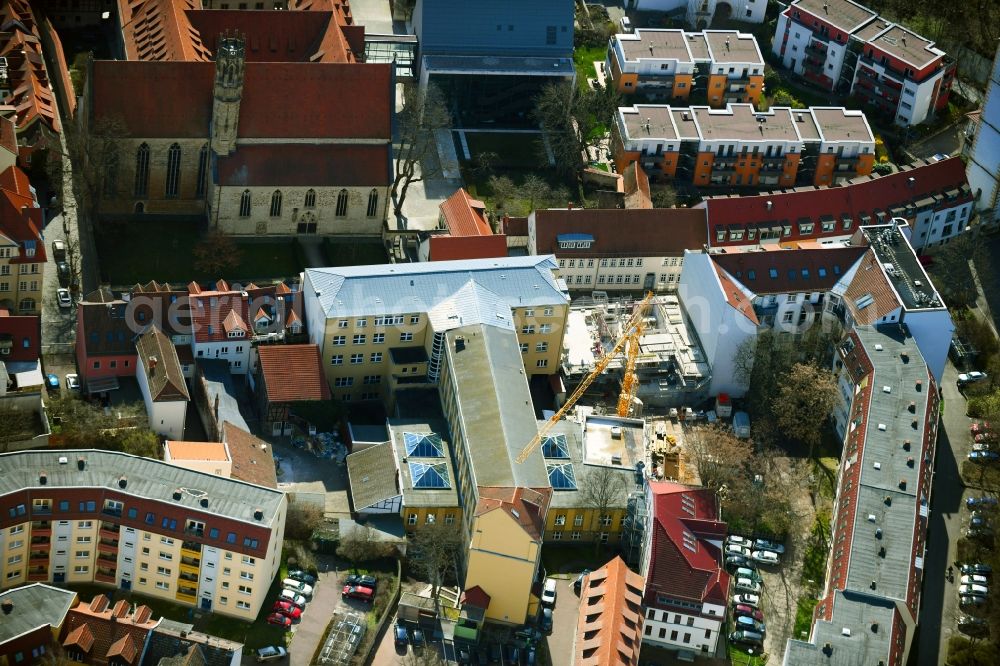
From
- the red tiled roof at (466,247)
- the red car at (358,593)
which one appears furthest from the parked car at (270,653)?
the red tiled roof at (466,247)

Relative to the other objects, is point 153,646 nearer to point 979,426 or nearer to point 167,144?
point 167,144

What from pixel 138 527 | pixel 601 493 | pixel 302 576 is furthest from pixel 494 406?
pixel 138 527

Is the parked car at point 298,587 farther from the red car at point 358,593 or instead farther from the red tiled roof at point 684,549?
the red tiled roof at point 684,549

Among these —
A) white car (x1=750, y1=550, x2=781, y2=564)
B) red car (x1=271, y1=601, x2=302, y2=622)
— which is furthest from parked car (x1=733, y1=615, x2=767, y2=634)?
red car (x1=271, y1=601, x2=302, y2=622)

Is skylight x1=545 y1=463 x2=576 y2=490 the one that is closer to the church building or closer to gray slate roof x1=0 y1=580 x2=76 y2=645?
gray slate roof x1=0 y1=580 x2=76 y2=645

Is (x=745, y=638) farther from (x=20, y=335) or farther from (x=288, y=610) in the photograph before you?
(x=20, y=335)
